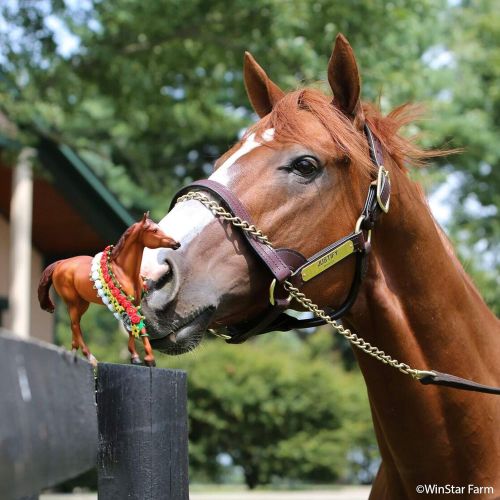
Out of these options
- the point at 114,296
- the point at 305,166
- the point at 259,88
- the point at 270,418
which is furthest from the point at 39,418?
the point at 270,418

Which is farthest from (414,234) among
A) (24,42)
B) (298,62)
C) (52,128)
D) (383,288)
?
(52,128)

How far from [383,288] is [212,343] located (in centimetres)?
1263

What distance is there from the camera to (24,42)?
10.7 meters

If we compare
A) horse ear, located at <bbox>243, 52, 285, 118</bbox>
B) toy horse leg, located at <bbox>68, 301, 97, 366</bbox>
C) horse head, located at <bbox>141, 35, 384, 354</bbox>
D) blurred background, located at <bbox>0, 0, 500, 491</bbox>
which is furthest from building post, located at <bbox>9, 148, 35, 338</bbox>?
toy horse leg, located at <bbox>68, 301, 97, 366</bbox>

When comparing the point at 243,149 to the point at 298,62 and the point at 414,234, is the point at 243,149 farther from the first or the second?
the point at 298,62

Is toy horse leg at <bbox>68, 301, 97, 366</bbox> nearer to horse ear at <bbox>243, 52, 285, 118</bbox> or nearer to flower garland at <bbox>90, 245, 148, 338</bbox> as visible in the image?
flower garland at <bbox>90, 245, 148, 338</bbox>

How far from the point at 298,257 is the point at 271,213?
17cm

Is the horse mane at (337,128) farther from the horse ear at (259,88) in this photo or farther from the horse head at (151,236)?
the horse head at (151,236)

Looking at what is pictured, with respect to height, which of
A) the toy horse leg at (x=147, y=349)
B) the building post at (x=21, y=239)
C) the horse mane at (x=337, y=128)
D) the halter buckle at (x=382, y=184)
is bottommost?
the toy horse leg at (x=147, y=349)

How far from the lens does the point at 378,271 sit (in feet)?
9.77

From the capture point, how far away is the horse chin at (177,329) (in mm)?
2449

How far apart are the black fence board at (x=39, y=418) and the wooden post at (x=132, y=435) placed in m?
0.29

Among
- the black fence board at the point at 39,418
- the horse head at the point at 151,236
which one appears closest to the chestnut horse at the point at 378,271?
the horse head at the point at 151,236

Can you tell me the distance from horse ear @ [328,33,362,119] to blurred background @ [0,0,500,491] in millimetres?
4713
